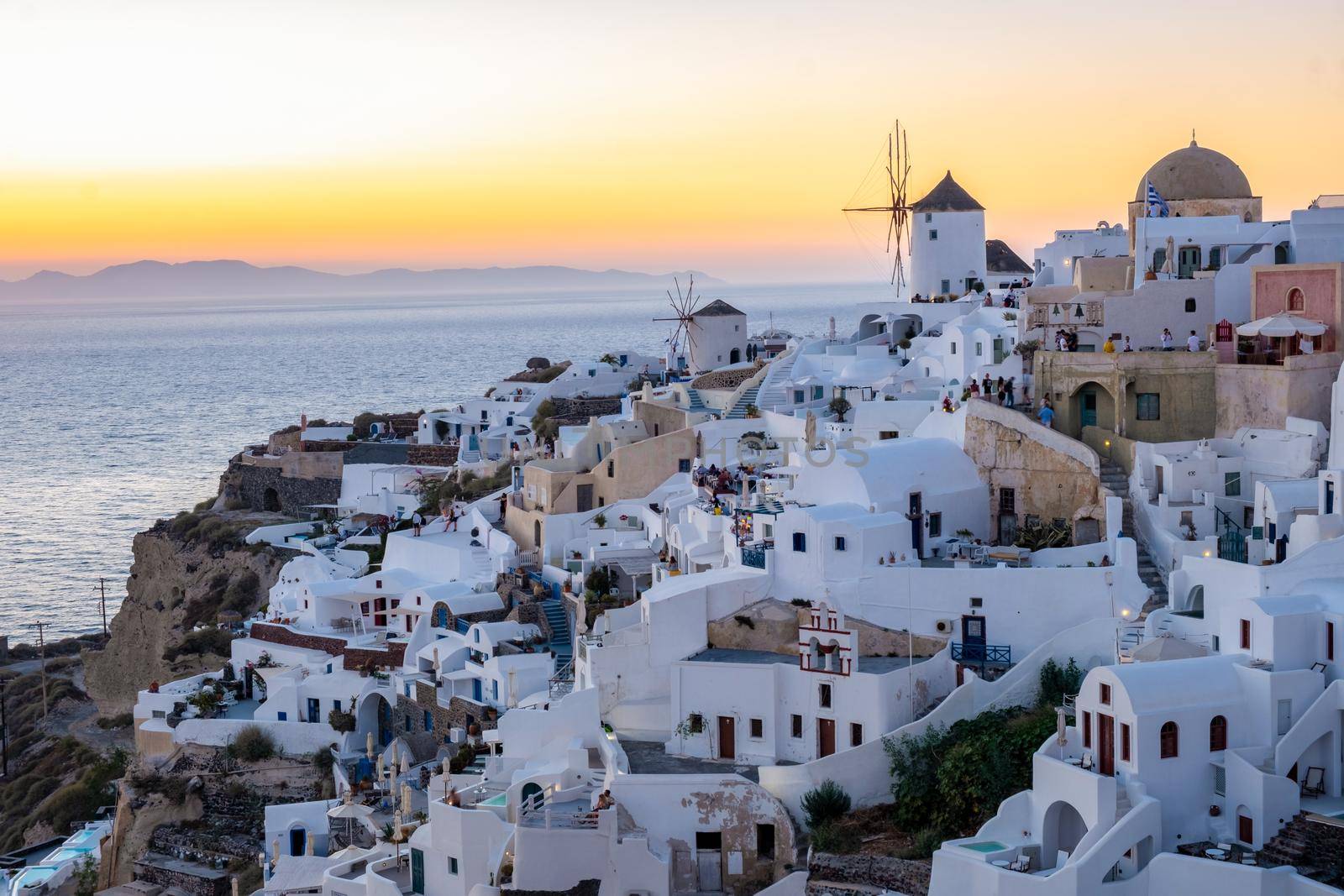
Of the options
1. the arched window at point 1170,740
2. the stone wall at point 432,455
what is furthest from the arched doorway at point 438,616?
the stone wall at point 432,455

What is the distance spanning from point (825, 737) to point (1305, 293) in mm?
11475

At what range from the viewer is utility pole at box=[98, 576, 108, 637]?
5462cm

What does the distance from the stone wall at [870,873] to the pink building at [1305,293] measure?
12.1 metres

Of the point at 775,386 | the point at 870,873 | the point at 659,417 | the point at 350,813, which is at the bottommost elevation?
the point at 350,813

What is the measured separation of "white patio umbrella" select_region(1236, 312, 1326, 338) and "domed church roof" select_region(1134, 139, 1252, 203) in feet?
29.6

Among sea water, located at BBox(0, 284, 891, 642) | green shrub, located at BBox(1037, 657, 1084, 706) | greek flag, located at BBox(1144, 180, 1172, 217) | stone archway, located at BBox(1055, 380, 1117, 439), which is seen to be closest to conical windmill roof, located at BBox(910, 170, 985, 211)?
sea water, located at BBox(0, 284, 891, 642)

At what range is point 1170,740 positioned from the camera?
62.3 ft

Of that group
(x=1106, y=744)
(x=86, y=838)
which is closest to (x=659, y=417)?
(x=86, y=838)

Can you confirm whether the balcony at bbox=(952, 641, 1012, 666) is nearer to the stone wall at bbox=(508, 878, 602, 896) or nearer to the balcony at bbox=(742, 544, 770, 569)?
the balcony at bbox=(742, 544, 770, 569)

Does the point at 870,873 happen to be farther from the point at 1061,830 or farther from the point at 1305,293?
the point at 1305,293

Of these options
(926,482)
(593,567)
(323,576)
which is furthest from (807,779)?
(323,576)

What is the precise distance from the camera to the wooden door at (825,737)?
76.1ft

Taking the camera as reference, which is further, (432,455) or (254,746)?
(432,455)

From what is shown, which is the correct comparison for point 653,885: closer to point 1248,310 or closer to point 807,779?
point 807,779
